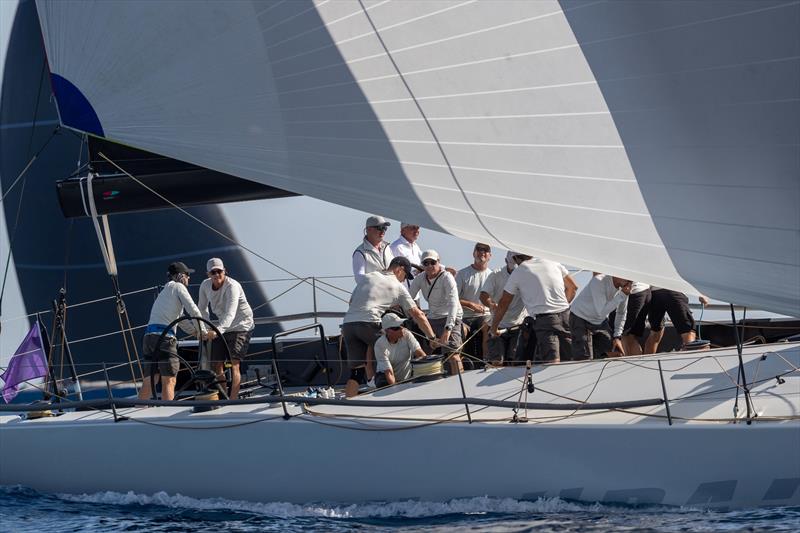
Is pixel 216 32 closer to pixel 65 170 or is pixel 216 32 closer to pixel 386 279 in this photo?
pixel 386 279

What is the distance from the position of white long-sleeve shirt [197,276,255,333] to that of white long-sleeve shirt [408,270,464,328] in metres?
1.03

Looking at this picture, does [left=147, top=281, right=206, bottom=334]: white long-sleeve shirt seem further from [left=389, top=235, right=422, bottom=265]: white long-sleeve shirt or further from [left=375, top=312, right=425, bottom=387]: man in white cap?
[left=389, top=235, right=422, bottom=265]: white long-sleeve shirt

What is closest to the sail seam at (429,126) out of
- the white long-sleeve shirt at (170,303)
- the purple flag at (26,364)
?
the white long-sleeve shirt at (170,303)

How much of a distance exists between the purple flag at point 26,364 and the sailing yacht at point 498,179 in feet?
0.69

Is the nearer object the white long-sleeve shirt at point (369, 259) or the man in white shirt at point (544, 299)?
the man in white shirt at point (544, 299)

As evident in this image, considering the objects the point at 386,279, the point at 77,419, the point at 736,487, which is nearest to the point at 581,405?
the point at 736,487

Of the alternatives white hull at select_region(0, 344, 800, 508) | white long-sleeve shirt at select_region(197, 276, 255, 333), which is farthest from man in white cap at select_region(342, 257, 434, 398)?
white long-sleeve shirt at select_region(197, 276, 255, 333)

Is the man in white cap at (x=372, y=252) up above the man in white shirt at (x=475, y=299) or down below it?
above

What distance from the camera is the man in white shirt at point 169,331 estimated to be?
675 cm

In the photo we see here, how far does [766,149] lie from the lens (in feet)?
11.7

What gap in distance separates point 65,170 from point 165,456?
21.0 ft

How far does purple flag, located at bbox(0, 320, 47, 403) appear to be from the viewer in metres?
6.83

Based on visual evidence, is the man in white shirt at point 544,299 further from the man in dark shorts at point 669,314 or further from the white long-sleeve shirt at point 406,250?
the white long-sleeve shirt at point 406,250

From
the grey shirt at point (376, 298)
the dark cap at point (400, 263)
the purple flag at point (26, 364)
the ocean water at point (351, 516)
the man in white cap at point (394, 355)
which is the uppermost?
the dark cap at point (400, 263)
